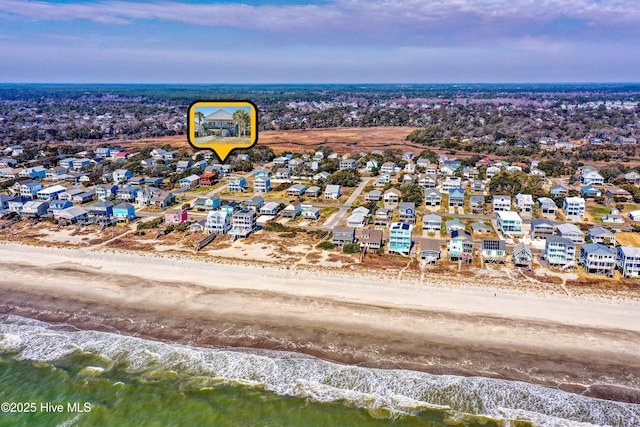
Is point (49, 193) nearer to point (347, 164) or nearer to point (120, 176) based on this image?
point (120, 176)

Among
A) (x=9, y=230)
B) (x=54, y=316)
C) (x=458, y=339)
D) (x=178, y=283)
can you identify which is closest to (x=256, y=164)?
(x=9, y=230)

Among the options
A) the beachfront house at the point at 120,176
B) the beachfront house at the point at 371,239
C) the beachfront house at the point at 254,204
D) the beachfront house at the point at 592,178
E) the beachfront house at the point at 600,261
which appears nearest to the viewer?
the beachfront house at the point at 600,261

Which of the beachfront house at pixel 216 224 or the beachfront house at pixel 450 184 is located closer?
the beachfront house at pixel 216 224

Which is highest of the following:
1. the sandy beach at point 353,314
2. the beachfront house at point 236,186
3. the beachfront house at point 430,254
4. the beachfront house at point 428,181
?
the beachfront house at point 428,181

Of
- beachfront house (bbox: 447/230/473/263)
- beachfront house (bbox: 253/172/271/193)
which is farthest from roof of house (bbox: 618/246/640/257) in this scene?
beachfront house (bbox: 253/172/271/193)

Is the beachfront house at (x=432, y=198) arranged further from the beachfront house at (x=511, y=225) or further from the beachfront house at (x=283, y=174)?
the beachfront house at (x=283, y=174)

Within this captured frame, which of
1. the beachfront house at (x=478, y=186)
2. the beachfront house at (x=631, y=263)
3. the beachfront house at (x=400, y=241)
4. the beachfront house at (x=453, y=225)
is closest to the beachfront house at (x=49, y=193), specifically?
the beachfront house at (x=400, y=241)

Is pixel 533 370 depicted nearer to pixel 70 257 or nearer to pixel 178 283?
pixel 178 283
